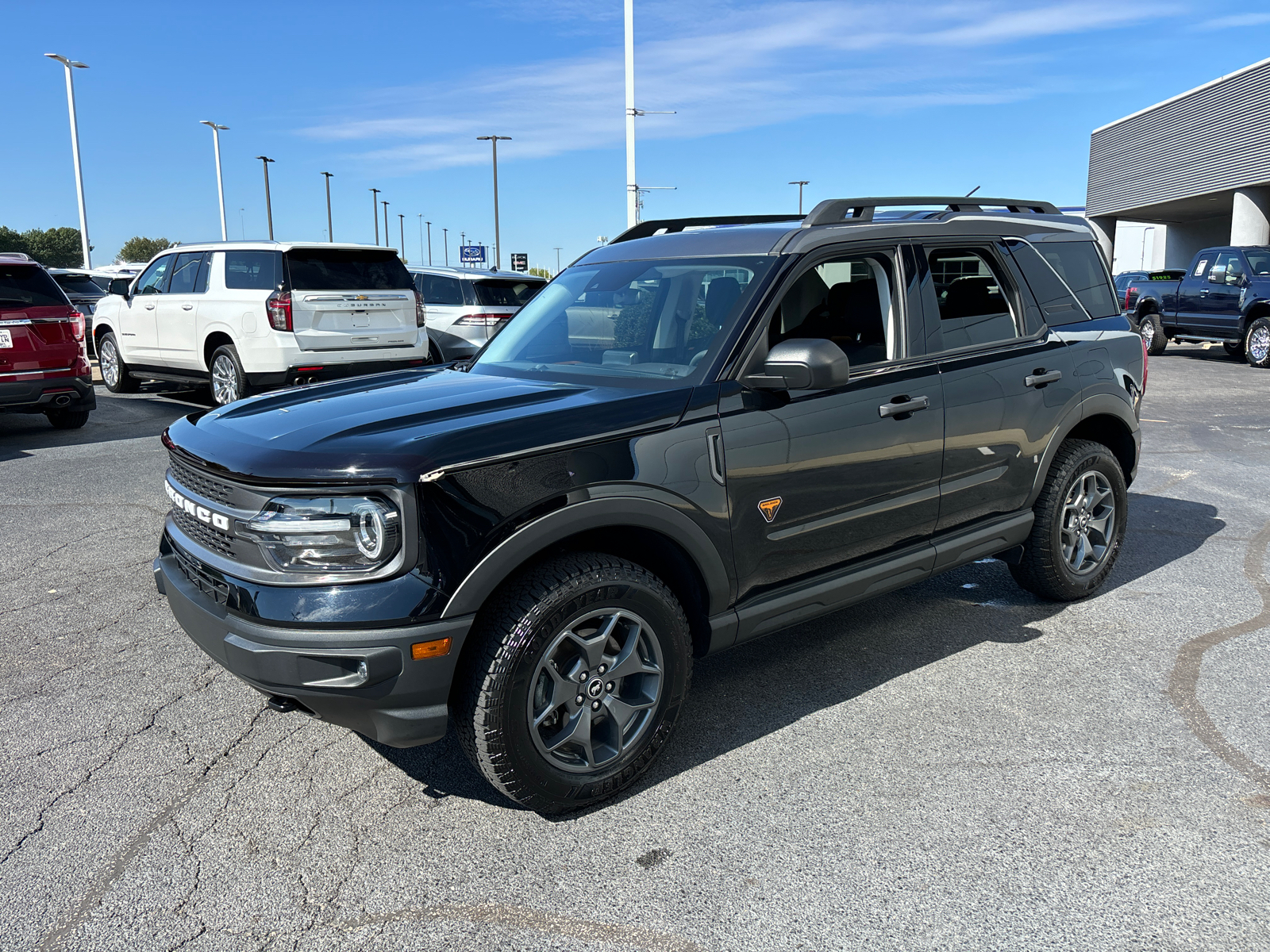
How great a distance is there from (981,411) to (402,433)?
2.55 metres

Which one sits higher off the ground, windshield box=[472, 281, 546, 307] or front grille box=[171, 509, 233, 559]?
windshield box=[472, 281, 546, 307]

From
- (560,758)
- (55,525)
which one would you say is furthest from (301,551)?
(55,525)

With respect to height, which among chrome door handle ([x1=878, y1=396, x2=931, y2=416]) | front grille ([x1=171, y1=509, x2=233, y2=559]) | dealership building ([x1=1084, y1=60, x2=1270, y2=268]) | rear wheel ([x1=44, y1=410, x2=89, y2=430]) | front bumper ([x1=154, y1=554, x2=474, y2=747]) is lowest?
rear wheel ([x1=44, y1=410, x2=89, y2=430])

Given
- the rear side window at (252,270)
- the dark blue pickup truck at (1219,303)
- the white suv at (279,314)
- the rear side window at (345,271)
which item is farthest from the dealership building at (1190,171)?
the rear side window at (252,270)

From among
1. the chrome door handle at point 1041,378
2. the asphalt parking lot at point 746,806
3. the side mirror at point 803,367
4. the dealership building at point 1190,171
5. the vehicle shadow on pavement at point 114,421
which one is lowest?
the asphalt parking lot at point 746,806

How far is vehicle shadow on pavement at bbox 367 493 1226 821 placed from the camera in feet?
11.6

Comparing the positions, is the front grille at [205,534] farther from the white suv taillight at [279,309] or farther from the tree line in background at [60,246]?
the tree line in background at [60,246]

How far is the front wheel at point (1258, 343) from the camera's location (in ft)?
59.1

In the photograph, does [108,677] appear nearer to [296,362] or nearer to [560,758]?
[560,758]

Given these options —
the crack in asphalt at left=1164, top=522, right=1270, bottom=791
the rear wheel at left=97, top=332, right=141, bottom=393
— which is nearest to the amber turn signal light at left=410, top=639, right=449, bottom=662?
the crack in asphalt at left=1164, top=522, right=1270, bottom=791

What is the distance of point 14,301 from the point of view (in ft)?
31.7

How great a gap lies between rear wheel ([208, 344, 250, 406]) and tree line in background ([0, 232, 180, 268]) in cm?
9351

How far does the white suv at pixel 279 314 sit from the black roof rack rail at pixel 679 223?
7077 millimetres

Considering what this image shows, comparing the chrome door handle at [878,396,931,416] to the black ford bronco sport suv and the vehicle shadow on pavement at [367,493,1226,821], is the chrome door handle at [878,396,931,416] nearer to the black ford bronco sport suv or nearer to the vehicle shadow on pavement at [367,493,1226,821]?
the black ford bronco sport suv
